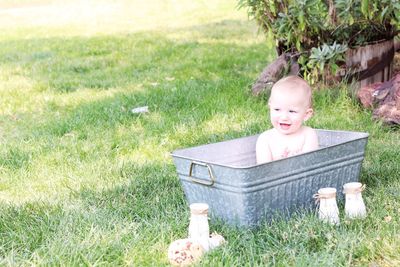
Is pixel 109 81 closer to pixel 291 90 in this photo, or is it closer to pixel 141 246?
pixel 291 90

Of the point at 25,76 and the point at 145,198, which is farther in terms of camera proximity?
the point at 25,76

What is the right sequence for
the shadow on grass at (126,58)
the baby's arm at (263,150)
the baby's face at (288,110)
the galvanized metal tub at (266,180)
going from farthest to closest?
the shadow on grass at (126,58) < the baby's arm at (263,150) < the baby's face at (288,110) < the galvanized metal tub at (266,180)

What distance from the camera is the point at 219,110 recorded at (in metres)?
5.20

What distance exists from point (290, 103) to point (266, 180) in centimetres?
59

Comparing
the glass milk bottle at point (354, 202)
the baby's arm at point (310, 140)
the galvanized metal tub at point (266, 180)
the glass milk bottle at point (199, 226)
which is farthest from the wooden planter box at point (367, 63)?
the glass milk bottle at point (199, 226)

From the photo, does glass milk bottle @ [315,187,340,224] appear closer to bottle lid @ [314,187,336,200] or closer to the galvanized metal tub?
bottle lid @ [314,187,336,200]

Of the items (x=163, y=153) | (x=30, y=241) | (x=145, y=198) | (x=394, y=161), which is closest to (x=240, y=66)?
(x=163, y=153)

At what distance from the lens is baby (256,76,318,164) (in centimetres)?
330

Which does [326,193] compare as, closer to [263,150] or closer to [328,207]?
[328,207]

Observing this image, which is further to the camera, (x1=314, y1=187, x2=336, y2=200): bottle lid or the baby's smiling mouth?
the baby's smiling mouth

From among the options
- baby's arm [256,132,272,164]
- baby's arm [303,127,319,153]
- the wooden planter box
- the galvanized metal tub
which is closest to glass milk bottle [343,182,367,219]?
the galvanized metal tub

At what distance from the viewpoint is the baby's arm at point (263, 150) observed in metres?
3.44

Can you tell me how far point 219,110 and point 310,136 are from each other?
6.02 ft

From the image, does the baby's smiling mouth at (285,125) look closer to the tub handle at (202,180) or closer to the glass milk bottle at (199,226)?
the tub handle at (202,180)
